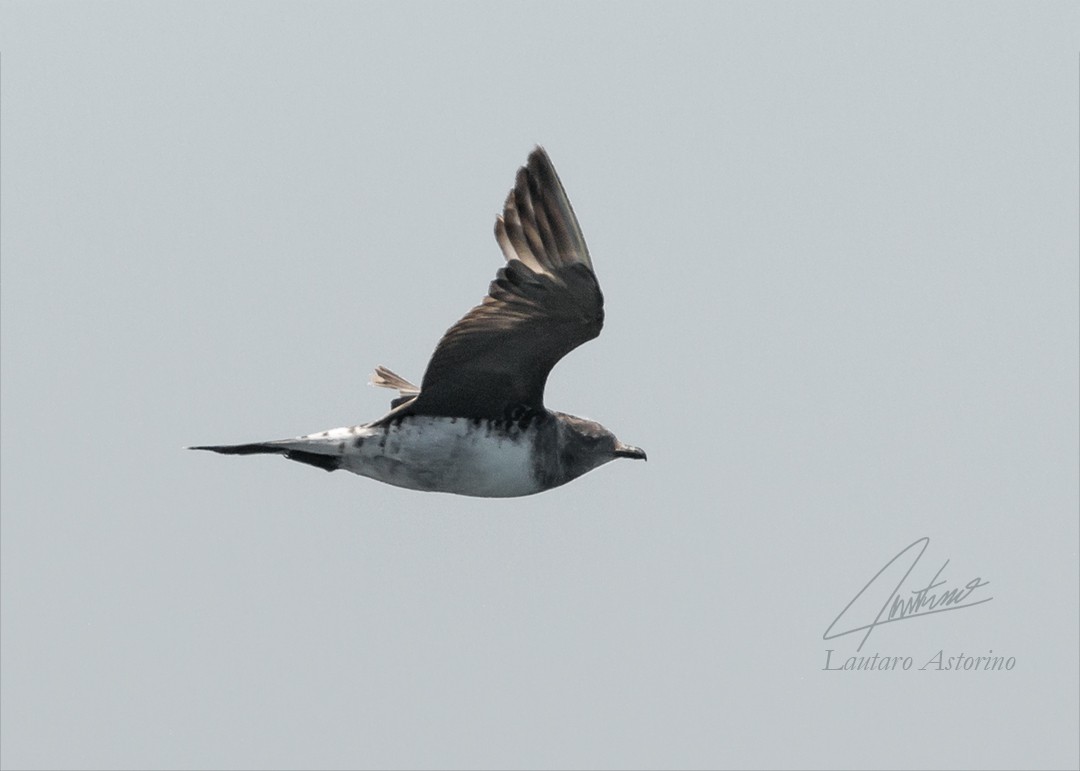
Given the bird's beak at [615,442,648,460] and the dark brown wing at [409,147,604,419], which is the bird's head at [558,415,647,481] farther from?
the dark brown wing at [409,147,604,419]

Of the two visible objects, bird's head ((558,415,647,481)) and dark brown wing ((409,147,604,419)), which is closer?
dark brown wing ((409,147,604,419))

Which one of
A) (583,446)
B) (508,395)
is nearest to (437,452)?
(508,395)

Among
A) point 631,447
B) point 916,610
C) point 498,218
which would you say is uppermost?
point 498,218

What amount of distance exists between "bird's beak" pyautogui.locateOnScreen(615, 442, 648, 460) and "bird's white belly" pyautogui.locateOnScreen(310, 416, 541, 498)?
1341mm

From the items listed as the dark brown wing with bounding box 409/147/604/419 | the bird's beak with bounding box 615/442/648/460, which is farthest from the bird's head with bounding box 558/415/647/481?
the dark brown wing with bounding box 409/147/604/419

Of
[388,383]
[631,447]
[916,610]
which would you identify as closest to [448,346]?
[631,447]

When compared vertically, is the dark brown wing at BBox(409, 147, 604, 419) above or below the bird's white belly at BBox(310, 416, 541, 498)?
above

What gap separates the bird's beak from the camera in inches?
589

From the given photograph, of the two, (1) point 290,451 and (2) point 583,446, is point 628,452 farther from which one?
(1) point 290,451

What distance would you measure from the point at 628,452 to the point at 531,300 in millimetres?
2855

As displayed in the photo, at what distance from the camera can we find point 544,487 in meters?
14.2

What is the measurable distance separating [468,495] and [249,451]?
1.78 metres

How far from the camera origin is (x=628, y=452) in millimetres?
15031

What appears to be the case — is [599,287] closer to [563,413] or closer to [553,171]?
[553,171]
